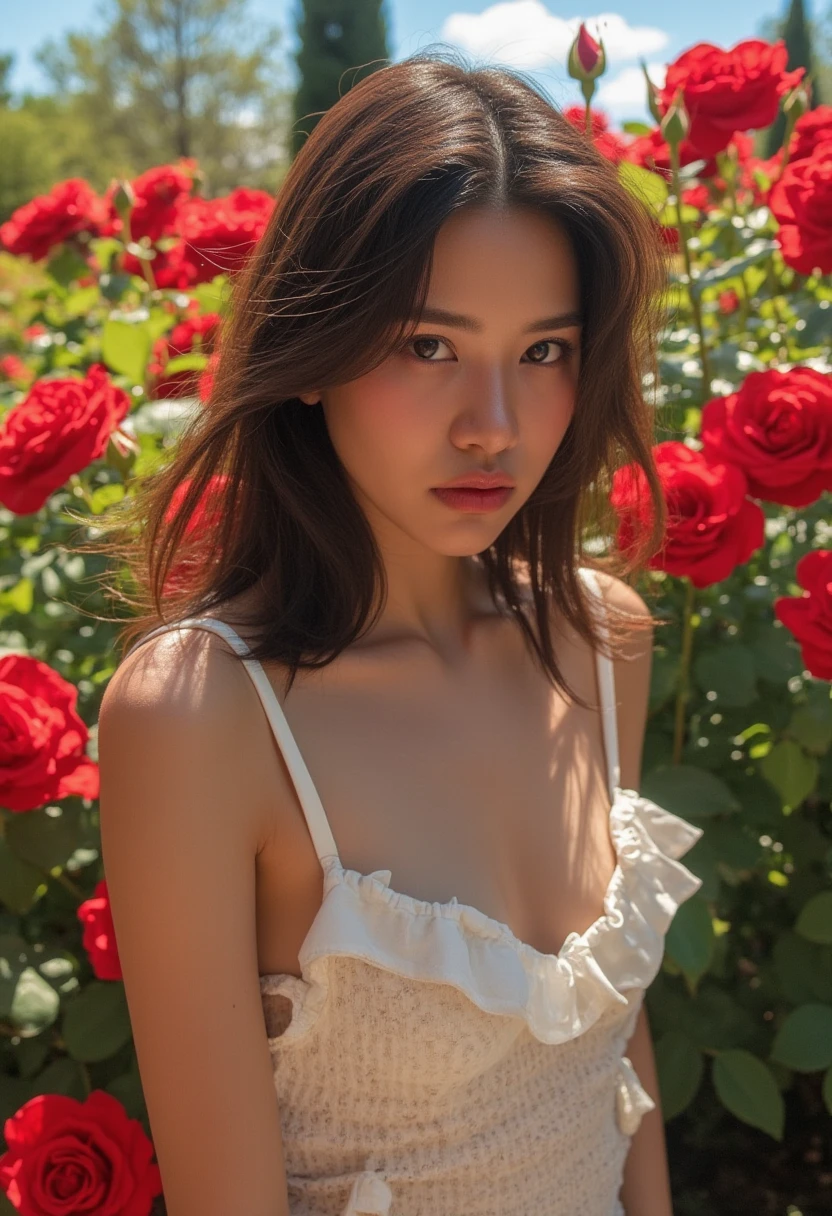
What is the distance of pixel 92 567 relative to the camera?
6.61 feet

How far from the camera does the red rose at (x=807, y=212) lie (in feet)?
5.86

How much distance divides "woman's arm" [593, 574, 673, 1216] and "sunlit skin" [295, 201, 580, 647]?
1.49 feet

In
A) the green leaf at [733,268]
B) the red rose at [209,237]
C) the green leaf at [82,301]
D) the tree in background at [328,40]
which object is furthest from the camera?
the tree in background at [328,40]

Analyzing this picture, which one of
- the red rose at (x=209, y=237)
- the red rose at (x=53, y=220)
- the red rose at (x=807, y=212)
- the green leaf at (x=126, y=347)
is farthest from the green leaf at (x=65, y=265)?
the red rose at (x=807, y=212)

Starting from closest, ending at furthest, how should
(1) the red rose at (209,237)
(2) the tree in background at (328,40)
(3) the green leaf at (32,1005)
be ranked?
(3) the green leaf at (32,1005)
(1) the red rose at (209,237)
(2) the tree in background at (328,40)

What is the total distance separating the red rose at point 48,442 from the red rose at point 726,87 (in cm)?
105

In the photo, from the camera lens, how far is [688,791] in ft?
5.79

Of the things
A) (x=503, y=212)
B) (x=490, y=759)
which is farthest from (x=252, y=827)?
(x=503, y=212)

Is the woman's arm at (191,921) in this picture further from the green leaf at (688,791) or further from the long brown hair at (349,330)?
the green leaf at (688,791)

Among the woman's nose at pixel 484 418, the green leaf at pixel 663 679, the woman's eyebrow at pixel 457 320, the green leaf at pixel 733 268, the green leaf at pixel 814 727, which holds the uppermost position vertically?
the green leaf at pixel 733 268

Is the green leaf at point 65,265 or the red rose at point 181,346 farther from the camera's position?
the green leaf at point 65,265

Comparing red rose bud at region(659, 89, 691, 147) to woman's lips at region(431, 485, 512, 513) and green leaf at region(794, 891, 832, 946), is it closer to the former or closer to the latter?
woman's lips at region(431, 485, 512, 513)

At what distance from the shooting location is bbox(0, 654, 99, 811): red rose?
57.9 inches

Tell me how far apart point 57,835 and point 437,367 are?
2.85 feet
